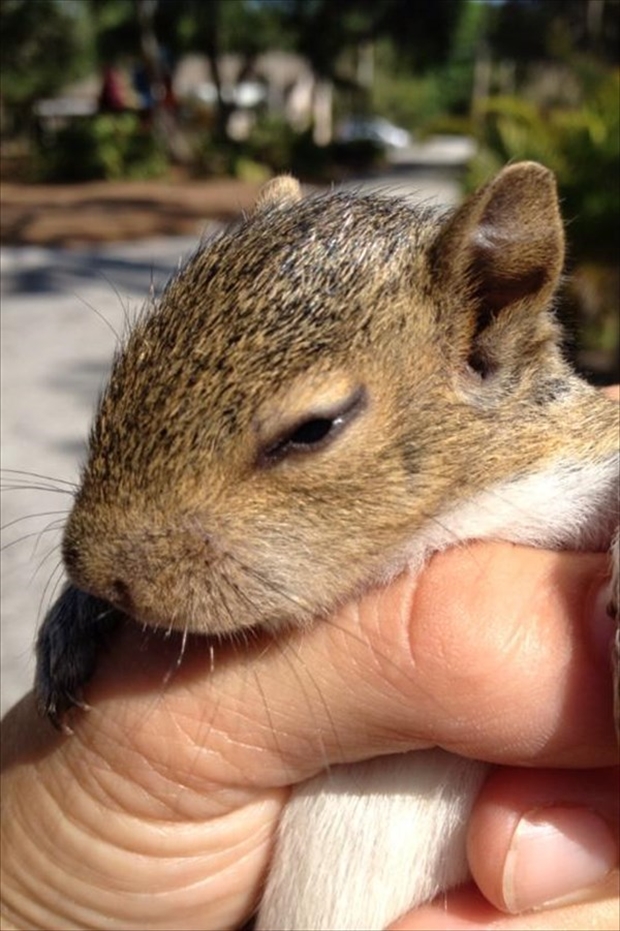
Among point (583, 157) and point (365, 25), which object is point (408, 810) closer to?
point (583, 157)

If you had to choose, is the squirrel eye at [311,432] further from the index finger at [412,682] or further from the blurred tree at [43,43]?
the blurred tree at [43,43]

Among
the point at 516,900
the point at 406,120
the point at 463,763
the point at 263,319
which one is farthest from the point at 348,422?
the point at 406,120

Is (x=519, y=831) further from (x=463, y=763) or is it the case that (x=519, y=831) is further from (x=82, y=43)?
(x=82, y=43)

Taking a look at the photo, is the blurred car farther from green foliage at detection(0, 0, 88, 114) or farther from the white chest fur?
the white chest fur

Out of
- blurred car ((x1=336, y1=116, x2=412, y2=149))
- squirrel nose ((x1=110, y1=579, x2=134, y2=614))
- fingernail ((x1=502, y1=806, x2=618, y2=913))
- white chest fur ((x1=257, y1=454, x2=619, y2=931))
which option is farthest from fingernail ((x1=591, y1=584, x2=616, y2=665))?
blurred car ((x1=336, y1=116, x2=412, y2=149))

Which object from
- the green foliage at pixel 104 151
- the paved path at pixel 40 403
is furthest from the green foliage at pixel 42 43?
the paved path at pixel 40 403
